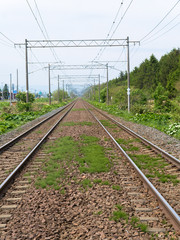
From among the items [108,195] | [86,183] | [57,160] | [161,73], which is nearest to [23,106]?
[57,160]

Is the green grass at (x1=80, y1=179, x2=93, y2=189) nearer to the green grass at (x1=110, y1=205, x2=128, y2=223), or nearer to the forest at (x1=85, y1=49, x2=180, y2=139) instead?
the green grass at (x1=110, y1=205, x2=128, y2=223)

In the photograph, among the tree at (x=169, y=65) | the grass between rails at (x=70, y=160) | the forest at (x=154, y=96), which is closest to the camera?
the grass between rails at (x=70, y=160)

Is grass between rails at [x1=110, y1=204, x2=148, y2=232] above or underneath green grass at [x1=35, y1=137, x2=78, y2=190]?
underneath

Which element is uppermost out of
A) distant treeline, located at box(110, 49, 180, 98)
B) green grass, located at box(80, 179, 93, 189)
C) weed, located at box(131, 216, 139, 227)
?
distant treeline, located at box(110, 49, 180, 98)

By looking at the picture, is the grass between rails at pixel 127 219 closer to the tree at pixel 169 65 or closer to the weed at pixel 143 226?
the weed at pixel 143 226

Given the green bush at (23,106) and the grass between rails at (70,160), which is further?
the green bush at (23,106)

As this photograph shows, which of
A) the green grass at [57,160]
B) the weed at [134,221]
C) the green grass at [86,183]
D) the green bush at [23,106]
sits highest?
the green bush at [23,106]

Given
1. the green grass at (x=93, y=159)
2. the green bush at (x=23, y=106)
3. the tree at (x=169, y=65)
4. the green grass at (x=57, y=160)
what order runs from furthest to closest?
the tree at (x=169, y=65) → the green bush at (x=23, y=106) → the green grass at (x=93, y=159) → the green grass at (x=57, y=160)

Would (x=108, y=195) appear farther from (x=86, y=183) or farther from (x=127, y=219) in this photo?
(x=127, y=219)

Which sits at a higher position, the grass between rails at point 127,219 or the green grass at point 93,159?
the green grass at point 93,159

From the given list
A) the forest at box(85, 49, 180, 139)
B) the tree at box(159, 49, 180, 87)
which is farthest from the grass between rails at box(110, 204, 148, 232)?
the tree at box(159, 49, 180, 87)

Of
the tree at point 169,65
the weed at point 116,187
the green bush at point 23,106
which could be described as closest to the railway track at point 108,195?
the weed at point 116,187

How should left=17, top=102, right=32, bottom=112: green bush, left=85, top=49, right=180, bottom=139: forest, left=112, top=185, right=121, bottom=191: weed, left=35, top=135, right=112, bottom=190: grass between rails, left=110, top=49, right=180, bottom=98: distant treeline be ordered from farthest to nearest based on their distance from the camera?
left=110, top=49, right=180, bottom=98: distant treeline
left=17, top=102, right=32, bottom=112: green bush
left=85, top=49, right=180, bottom=139: forest
left=35, top=135, right=112, bottom=190: grass between rails
left=112, top=185, right=121, bottom=191: weed

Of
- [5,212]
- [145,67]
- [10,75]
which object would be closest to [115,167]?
[5,212]
